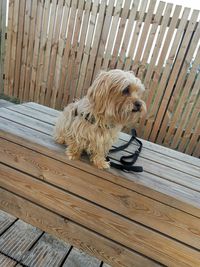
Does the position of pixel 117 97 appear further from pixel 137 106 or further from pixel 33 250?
pixel 33 250

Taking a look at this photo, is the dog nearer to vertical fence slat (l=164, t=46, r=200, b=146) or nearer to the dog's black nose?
the dog's black nose

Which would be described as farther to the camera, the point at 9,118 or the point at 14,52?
the point at 14,52

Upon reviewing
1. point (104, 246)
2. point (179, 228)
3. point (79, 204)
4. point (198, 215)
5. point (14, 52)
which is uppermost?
point (14, 52)

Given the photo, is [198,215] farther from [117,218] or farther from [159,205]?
[117,218]

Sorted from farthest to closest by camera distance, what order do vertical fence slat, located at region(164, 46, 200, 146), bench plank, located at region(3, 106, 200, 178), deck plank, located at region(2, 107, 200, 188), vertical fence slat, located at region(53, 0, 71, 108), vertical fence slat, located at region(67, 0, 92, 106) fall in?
1. vertical fence slat, located at region(53, 0, 71, 108)
2. vertical fence slat, located at region(67, 0, 92, 106)
3. vertical fence slat, located at region(164, 46, 200, 146)
4. bench plank, located at region(3, 106, 200, 178)
5. deck plank, located at region(2, 107, 200, 188)

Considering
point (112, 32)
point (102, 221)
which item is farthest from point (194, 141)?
point (102, 221)

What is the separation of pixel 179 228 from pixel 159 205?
179 millimetres

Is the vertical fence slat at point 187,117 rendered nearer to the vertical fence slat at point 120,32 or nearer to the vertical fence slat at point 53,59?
the vertical fence slat at point 120,32

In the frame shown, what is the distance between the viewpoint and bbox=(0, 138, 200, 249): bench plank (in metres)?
1.39

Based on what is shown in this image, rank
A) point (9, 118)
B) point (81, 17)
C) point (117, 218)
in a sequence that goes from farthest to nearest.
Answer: point (81, 17) → point (9, 118) → point (117, 218)

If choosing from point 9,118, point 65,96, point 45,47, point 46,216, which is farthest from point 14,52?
point 46,216

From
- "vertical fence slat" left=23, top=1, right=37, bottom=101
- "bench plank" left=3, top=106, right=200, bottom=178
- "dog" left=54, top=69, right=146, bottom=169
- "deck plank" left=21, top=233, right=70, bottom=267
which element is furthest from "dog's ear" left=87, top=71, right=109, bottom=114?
"vertical fence slat" left=23, top=1, right=37, bottom=101

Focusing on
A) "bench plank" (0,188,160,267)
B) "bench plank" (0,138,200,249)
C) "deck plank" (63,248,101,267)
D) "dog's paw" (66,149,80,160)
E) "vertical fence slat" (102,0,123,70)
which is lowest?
"deck plank" (63,248,101,267)

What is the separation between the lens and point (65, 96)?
3.50 meters
